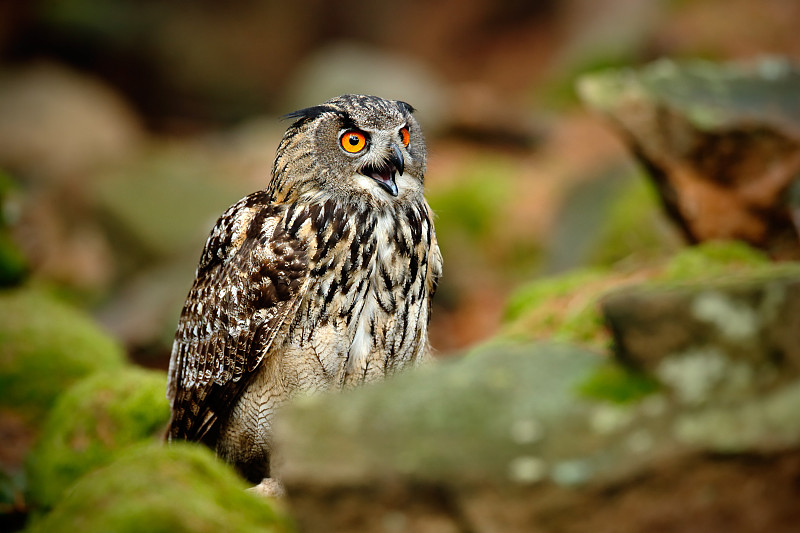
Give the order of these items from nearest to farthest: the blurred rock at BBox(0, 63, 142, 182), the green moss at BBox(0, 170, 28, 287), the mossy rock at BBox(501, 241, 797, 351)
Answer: the mossy rock at BBox(501, 241, 797, 351) → the green moss at BBox(0, 170, 28, 287) → the blurred rock at BBox(0, 63, 142, 182)

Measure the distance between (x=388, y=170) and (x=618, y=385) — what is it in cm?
175

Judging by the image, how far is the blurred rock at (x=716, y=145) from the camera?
16.8ft

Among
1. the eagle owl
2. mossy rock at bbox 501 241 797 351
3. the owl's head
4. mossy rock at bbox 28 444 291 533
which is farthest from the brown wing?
mossy rock at bbox 501 241 797 351

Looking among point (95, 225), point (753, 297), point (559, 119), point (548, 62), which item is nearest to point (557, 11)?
point (548, 62)

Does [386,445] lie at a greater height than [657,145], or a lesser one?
lesser

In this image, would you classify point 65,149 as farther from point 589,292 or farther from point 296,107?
A: point 589,292

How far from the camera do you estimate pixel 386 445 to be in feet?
6.40

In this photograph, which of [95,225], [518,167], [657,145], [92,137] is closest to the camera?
[657,145]

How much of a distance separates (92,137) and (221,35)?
4815 mm

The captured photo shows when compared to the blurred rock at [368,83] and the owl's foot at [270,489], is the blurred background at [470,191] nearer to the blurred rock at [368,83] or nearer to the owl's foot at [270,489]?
the blurred rock at [368,83]

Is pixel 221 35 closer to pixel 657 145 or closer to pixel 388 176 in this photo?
pixel 657 145

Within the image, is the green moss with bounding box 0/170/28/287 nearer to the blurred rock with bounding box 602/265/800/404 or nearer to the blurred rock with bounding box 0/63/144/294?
the blurred rock with bounding box 0/63/144/294

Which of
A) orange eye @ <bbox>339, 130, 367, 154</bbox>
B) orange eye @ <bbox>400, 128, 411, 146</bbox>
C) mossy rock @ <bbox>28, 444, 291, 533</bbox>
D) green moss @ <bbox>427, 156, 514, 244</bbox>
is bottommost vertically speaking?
mossy rock @ <bbox>28, 444, 291, 533</bbox>

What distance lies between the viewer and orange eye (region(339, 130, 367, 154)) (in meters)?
3.45
